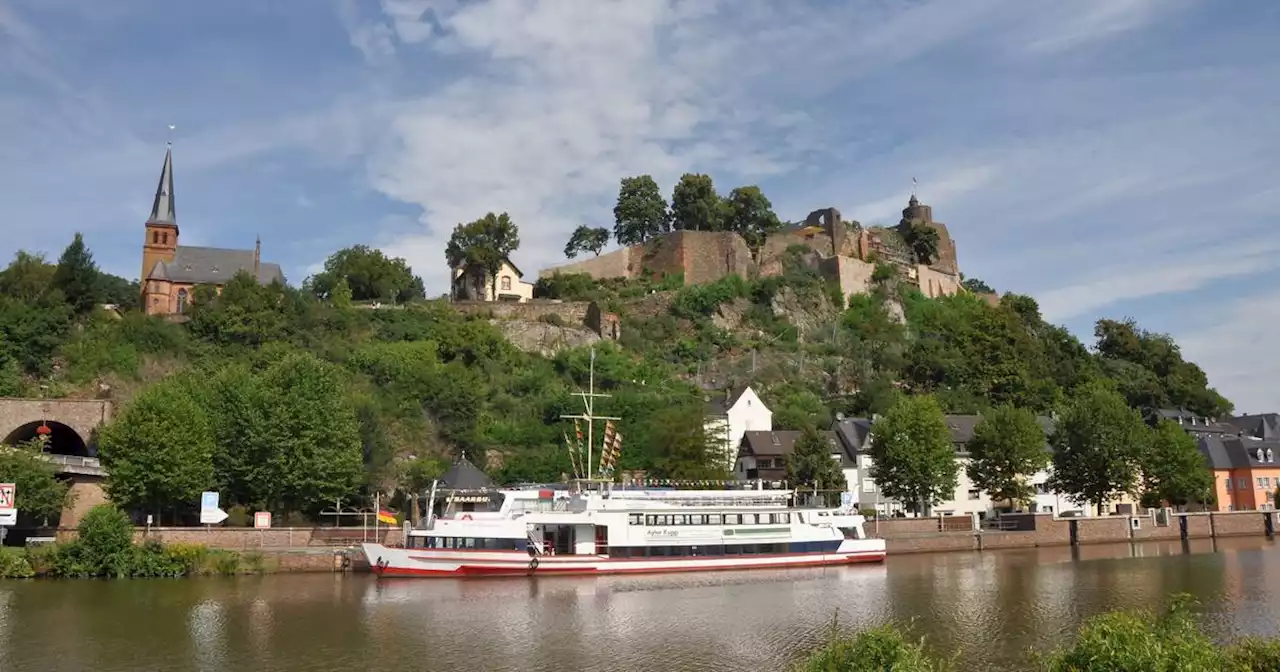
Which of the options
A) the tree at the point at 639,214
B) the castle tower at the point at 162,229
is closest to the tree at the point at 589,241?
the tree at the point at 639,214

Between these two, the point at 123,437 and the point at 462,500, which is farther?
the point at 462,500

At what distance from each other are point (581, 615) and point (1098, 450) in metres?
39.3

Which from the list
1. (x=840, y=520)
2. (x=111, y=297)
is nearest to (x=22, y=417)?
(x=111, y=297)

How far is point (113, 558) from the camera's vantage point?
120ft

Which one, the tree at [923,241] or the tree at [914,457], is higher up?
the tree at [923,241]

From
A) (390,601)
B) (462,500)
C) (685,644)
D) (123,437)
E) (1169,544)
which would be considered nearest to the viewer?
(685,644)

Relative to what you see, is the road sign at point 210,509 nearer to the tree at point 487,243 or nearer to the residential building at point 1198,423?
the tree at point 487,243

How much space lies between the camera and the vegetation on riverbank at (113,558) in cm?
3622

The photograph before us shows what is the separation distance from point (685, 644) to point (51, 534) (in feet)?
104

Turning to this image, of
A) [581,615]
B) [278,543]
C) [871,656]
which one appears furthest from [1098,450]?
[871,656]

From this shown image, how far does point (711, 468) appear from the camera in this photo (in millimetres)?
53562

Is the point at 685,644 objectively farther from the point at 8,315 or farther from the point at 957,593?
the point at 8,315

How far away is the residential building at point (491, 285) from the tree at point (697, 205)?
675 inches

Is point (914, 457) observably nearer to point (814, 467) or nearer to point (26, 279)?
point (814, 467)
